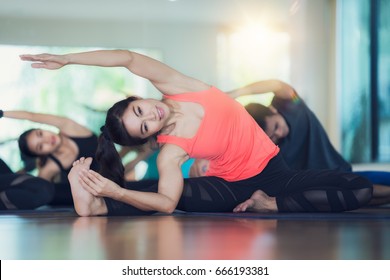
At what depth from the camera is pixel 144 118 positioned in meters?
2.15

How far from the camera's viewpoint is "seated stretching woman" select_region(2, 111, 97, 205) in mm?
2723

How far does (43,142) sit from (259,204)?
1.14 m

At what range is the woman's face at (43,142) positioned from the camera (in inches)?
108

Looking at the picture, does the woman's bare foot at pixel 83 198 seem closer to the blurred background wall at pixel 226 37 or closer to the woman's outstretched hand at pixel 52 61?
the woman's outstretched hand at pixel 52 61

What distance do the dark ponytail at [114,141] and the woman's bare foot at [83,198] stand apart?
88 mm

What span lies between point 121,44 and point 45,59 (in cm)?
52

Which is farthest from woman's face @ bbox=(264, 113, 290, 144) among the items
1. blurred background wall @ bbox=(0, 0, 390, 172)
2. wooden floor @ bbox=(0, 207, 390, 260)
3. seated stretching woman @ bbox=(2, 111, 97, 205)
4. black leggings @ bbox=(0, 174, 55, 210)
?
black leggings @ bbox=(0, 174, 55, 210)

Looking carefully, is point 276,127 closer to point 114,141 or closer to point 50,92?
point 114,141

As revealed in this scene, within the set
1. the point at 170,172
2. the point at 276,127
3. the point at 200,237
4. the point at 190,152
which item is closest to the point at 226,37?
the point at 276,127

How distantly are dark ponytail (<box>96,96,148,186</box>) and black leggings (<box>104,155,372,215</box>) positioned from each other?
150mm

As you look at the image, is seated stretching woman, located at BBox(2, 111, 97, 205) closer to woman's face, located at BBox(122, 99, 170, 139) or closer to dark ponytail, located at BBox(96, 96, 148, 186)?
dark ponytail, located at BBox(96, 96, 148, 186)

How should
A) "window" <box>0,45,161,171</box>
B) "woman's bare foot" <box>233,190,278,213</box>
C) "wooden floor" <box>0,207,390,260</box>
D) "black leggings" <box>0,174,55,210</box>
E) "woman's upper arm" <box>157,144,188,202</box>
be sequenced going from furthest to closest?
"window" <box>0,45,161,171</box>
"black leggings" <box>0,174,55,210</box>
"woman's bare foot" <box>233,190,278,213</box>
"woman's upper arm" <box>157,144,188,202</box>
"wooden floor" <box>0,207,390,260</box>

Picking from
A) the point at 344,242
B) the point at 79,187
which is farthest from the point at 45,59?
the point at 344,242
